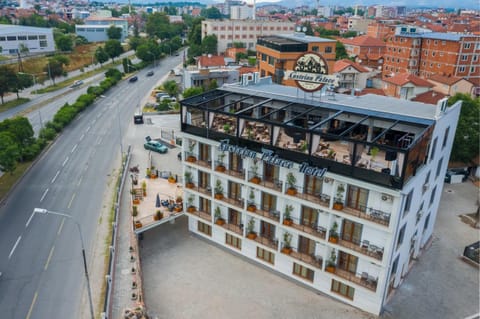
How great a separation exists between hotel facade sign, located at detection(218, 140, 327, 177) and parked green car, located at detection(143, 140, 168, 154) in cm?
3041

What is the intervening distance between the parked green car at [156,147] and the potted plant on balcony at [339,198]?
38839 mm

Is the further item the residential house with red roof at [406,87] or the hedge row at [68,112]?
the residential house with red roof at [406,87]

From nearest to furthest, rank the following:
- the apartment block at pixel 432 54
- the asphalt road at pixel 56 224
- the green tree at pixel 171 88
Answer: the asphalt road at pixel 56 224 < the green tree at pixel 171 88 < the apartment block at pixel 432 54

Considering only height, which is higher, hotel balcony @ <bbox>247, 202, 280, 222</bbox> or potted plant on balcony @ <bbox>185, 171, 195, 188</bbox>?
potted plant on balcony @ <bbox>185, 171, 195, 188</bbox>

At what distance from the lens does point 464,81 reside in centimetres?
8712

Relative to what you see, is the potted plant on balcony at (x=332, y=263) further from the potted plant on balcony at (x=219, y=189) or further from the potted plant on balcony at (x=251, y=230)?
the potted plant on balcony at (x=219, y=189)

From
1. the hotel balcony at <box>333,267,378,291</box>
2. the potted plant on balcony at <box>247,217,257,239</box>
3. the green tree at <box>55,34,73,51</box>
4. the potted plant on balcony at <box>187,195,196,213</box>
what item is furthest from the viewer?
the green tree at <box>55,34,73,51</box>

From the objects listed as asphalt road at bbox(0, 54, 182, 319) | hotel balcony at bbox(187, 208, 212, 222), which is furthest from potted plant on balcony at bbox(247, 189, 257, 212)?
asphalt road at bbox(0, 54, 182, 319)

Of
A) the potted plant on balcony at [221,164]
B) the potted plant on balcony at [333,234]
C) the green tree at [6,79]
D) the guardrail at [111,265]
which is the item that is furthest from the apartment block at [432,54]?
the green tree at [6,79]

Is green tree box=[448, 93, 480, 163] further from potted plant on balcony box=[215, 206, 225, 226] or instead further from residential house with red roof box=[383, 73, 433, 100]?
potted plant on balcony box=[215, 206, 225, 226]

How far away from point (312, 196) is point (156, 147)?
3773 cm

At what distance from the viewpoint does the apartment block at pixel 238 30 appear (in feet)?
507

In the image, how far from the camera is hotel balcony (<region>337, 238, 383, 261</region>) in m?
28.9

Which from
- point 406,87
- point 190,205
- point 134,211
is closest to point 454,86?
point 406,87
